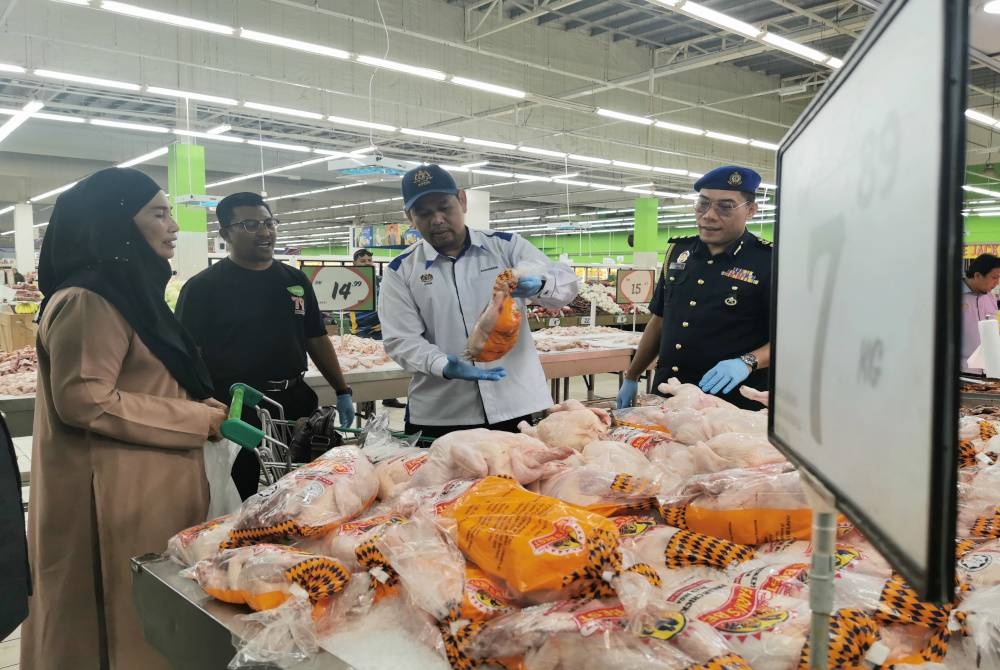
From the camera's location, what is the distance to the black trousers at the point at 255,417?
3.06 m

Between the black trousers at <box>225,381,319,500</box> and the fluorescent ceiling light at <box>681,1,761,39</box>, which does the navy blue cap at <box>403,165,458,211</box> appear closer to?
the black trousers at <box>225,381,319,500</box>

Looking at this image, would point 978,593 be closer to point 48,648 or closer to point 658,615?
point 658,615

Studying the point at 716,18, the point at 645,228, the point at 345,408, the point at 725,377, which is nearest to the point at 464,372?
the point at 725,377

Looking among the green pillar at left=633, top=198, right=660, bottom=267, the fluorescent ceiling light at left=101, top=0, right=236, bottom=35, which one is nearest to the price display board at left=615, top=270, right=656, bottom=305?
the fluorescent ceiling light at left=101, top=0, right=236, bottom=35

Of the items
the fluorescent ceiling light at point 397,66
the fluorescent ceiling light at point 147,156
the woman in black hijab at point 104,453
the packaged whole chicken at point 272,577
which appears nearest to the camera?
the packaged whole chicken at point 272,577

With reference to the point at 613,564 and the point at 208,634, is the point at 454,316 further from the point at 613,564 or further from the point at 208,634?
the point at 613,564

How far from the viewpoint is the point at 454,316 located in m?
2.86

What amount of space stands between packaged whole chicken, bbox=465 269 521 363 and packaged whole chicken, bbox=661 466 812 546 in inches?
47.0

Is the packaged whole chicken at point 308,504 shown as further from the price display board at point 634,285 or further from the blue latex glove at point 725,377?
the price display board at point 634,285

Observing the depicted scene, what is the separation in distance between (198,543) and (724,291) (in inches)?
89.4

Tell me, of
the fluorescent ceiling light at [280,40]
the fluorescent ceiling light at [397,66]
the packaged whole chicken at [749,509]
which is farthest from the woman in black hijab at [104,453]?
the fluorescent ceiling light at [397,66]

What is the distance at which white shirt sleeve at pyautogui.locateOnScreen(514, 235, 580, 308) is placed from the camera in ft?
8.96

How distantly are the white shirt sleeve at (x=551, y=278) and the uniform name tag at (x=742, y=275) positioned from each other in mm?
665

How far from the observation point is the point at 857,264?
→ 577mm
